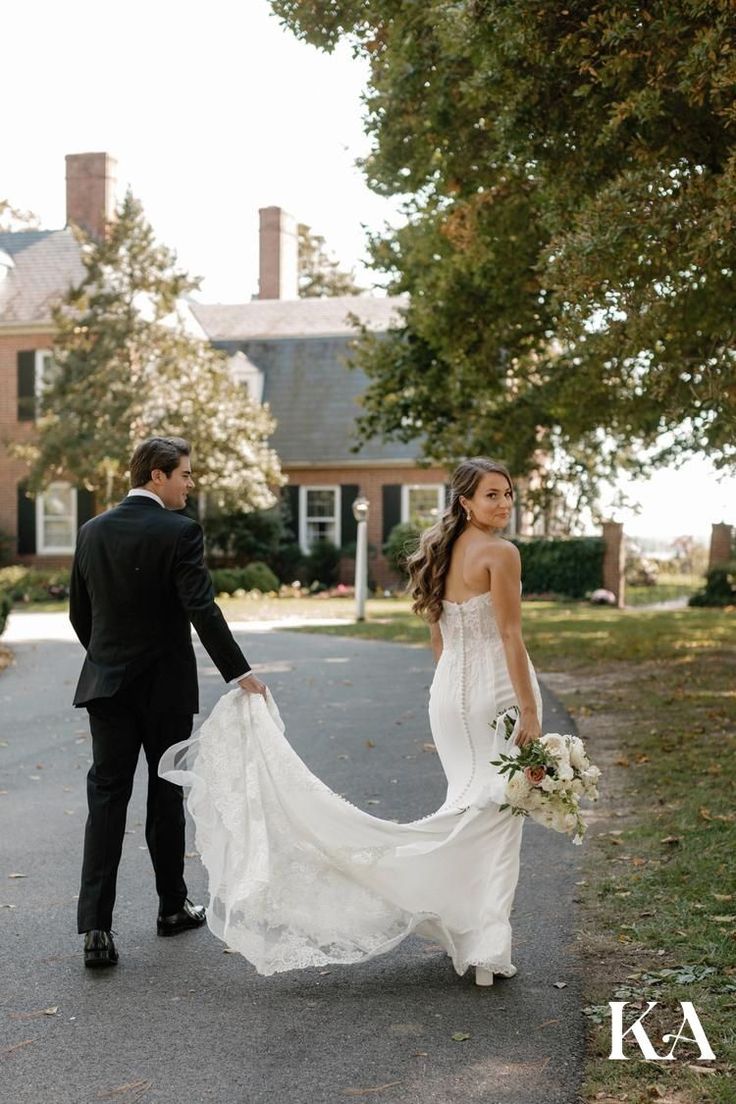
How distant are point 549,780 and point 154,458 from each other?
2.11m

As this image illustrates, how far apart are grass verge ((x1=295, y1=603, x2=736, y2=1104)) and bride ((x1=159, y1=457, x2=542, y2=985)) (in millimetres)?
645

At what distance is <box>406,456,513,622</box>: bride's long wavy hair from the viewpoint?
544cm

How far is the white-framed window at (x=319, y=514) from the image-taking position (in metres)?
37.0

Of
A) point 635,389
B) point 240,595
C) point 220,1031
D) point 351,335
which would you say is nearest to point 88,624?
point 220,1031

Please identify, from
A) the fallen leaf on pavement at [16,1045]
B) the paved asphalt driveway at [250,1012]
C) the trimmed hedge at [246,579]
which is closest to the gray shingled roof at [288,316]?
the trimmed hedge at [246,579]

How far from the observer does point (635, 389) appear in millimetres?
16578

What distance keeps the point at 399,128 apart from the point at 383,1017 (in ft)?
34.3

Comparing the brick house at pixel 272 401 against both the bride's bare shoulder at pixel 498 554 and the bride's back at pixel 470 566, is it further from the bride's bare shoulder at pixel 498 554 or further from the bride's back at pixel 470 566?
the bride's bare shoulder at pixel 498 554

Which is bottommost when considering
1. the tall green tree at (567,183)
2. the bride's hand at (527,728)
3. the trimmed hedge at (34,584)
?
the trimmed hedge at (34,584)

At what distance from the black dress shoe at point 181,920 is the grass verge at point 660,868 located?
1666 millimetres

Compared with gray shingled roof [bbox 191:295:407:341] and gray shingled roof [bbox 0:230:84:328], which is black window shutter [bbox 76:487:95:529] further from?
gray shingled roof [bbox 191:295:407:341]

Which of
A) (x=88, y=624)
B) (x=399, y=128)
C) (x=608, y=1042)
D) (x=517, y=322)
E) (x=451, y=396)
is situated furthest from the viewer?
(x=451, y=396)

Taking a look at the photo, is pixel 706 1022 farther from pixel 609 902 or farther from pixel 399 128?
pixel 399 128

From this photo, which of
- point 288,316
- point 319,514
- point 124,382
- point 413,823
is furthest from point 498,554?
point 288,316
